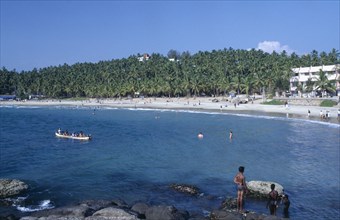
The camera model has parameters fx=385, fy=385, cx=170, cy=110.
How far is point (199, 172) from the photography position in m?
32.7

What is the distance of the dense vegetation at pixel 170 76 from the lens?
114 m

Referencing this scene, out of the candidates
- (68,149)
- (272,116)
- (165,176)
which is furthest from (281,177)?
(272,116)

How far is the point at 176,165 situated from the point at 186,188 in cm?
921

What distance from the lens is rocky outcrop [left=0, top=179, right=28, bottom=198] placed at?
2508 cm

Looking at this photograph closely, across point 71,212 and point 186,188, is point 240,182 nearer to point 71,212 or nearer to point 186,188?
point 71,212

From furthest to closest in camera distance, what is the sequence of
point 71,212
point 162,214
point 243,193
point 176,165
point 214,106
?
point 214,106 → point 176,165 → point 243,193 → point 71,212 → point 162,214

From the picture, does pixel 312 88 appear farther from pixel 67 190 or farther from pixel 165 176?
pixel 67 190

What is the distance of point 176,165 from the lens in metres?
35.7

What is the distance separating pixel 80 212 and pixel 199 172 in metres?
15.7

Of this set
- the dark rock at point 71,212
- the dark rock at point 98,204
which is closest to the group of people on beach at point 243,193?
the dark rock at point 98,204

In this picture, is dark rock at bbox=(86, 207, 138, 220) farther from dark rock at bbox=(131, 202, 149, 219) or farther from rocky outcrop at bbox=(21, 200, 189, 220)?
dark rock at bbox=(131, 202, 149, 219)

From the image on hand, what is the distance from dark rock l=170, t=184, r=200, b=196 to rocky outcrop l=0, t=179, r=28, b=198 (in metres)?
10.4

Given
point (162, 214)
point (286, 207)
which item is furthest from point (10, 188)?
point (286, 207)

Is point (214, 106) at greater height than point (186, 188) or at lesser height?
greater
